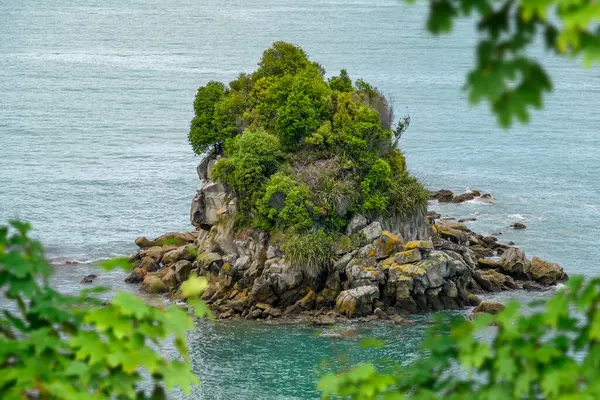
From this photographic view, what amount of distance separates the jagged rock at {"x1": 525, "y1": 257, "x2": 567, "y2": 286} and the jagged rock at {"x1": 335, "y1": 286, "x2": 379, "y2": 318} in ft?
52.0

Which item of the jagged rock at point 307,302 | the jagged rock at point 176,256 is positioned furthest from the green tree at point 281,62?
the jagged rock at point 307,302

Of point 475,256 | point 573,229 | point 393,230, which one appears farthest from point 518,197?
point 393,230

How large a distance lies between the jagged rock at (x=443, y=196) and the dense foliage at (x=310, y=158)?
26.0m

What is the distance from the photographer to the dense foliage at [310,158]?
6869cm

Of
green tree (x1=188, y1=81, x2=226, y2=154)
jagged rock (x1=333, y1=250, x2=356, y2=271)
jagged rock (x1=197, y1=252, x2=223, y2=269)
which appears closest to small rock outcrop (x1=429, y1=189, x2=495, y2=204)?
green tree (x1=188, y1=81, x2=226, y2=154)

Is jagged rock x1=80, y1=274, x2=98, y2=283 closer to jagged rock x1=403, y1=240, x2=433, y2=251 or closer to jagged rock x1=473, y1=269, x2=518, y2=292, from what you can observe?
jagged rock x1=403, y1=240, x2=433, y2=251

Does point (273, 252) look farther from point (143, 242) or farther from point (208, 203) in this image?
point (143, 242)

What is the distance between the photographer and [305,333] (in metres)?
63.0

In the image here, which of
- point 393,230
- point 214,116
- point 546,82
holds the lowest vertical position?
point 393,230

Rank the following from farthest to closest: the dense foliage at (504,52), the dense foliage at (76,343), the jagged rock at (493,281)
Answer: the jagged rock at (493,281), the dense foliage at (76,343), the dense foliage at (504,52)

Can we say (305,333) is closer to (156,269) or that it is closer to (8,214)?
(156,269)

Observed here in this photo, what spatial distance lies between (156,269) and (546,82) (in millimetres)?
68776

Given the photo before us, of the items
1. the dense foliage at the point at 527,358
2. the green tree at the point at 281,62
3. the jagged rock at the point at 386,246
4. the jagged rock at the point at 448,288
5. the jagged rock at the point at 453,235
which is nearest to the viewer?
the dense foliage at the point at 527,358

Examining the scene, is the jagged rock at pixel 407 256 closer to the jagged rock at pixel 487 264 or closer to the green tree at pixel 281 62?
the jagged rock at pixel 487 264
